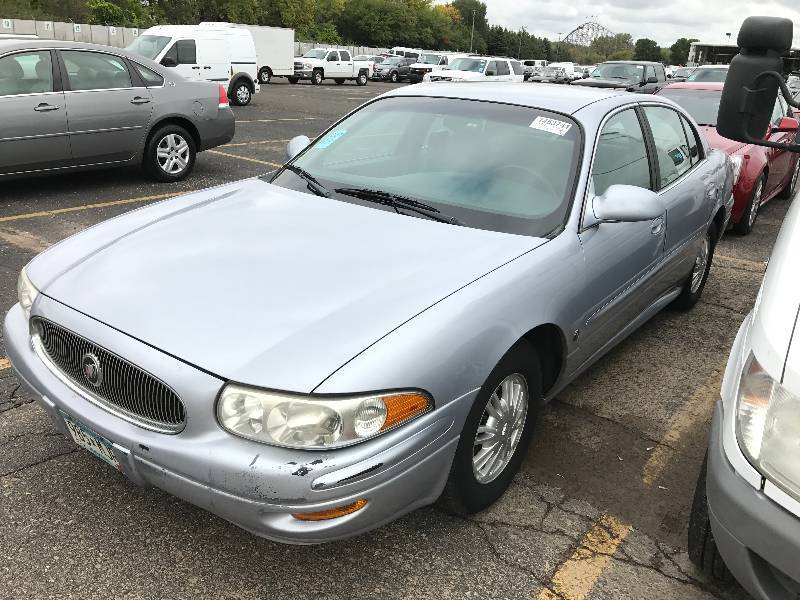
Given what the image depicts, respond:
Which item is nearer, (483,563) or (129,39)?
(483,563)

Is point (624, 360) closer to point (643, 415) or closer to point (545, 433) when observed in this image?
point (643, 415)

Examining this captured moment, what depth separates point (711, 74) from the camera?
596 inches

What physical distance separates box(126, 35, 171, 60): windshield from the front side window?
47.0 feet

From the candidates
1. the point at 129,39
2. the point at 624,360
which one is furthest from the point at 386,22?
the point at 624,360

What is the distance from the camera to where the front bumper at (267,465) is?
2080mm

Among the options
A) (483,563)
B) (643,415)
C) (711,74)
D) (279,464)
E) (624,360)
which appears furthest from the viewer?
(711,74)

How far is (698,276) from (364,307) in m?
3.46

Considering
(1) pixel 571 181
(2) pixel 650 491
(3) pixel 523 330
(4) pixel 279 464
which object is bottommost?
(2) pixel 650 491

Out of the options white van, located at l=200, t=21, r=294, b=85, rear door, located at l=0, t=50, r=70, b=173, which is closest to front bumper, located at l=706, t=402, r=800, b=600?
rear door, located at l=0, t=50, r=70, b=173

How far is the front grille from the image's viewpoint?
2.25 m

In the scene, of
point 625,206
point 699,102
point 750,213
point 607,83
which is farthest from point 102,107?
point 607,83

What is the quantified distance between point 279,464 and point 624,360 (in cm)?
283

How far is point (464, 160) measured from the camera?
3.40m

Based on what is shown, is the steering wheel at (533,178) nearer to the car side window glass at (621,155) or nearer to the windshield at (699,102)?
the car side window glass at (621,155)
